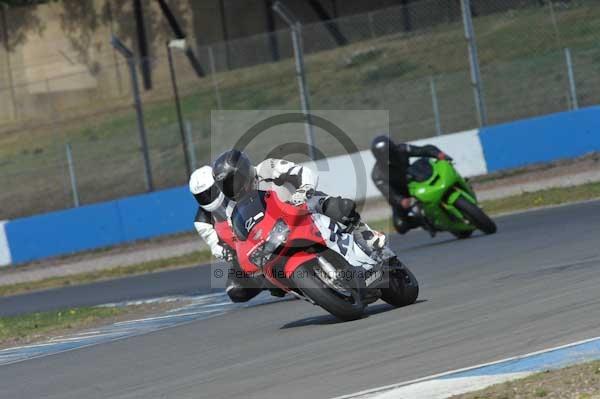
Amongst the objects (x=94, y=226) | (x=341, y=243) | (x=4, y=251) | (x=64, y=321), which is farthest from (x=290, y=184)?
(x=4, y=251)

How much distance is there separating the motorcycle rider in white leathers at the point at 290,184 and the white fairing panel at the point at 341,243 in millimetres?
117

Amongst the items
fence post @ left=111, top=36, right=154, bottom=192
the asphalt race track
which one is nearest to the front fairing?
the asphalt race track

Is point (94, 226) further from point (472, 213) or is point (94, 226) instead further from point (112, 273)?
point (472, 213)

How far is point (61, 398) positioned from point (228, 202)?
3.50 m

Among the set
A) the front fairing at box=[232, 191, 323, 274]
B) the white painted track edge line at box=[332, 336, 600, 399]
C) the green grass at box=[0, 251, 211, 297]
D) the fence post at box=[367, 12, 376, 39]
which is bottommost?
the green grass at box=[0, 251, 211, 297]

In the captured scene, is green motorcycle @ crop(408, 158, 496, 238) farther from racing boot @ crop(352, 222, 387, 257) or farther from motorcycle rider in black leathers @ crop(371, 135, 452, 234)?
racing boot @ crop(352, 222, 387, 257)

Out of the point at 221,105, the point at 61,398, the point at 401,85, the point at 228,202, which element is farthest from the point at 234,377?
the point at 221,105

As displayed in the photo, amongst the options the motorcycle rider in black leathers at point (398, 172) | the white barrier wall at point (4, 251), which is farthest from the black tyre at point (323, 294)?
the white barrier wall at point (4, 251)

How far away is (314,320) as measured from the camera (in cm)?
966

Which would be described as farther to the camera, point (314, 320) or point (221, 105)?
point (221, 105)

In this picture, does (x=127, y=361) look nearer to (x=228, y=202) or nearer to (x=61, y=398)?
(x=61, y=398)

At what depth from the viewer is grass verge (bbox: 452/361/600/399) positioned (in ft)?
18.0

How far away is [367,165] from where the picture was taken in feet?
71.7

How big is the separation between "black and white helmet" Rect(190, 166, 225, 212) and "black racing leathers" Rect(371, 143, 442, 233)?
3994 mm
